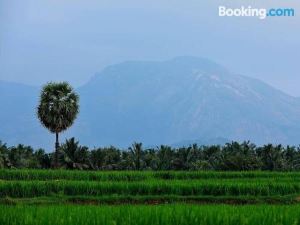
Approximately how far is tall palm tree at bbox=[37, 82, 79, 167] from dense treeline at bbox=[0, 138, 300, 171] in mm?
2303

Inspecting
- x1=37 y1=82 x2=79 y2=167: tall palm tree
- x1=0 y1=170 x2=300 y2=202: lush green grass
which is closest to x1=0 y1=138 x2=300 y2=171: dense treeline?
x1=37 y1=82 x2=79 y2=167: tall palm tree

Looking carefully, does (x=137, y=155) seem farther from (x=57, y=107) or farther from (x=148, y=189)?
(x=148, y=189)

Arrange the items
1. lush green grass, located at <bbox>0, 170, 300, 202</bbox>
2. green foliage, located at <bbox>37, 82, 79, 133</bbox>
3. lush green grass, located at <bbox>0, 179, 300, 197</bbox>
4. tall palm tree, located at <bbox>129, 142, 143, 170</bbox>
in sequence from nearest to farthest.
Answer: lush green grass, located at <bbox>0, 170, 300, 202</bbox>
lush green grass, located at <bbox>0, 179, 300, 197</bbox>
green foliage, located at <bbox>37, 82, 79, 133</bbox>
tall palm tree, located at <bbox>129, 142, 143, 170</bbox>

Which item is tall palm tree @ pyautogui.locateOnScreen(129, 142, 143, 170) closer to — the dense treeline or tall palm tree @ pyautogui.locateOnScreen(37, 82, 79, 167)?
the dense treeline

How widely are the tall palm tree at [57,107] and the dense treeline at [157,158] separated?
2.30 metres

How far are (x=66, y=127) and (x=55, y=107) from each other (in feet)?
8.08

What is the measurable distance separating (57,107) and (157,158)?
1221 centimetres

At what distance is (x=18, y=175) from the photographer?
4162cm

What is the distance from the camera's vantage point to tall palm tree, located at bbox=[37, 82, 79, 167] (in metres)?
60.0

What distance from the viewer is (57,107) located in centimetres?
5978

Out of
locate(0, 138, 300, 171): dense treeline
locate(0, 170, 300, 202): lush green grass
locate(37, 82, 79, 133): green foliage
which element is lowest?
locate(0, 170, 300, 202): lush green grass

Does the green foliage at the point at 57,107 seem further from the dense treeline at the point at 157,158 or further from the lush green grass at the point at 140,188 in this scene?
the lush green grass at the point at 140,188

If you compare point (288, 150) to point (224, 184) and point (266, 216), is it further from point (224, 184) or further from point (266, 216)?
point (266, 216)

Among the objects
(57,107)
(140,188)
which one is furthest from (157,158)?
(140,188)
